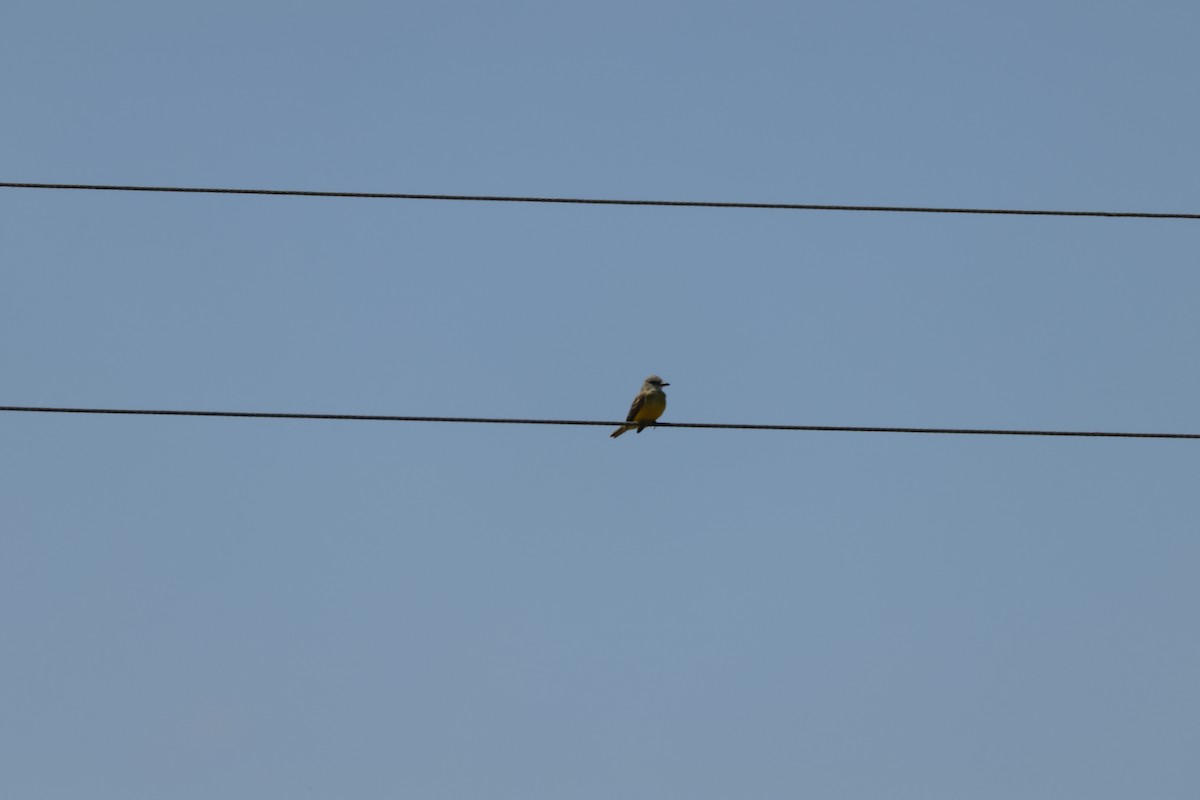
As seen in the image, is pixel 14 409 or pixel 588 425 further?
pixel 588 425

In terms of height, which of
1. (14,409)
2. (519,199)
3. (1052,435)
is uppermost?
(519,199)

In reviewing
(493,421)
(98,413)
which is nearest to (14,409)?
(98,413)

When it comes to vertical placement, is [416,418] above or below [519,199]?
below

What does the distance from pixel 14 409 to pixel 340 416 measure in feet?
7.40

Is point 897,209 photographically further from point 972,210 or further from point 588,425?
point 588,425

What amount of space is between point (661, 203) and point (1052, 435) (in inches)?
130

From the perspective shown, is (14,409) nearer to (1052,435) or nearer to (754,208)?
(754,208)

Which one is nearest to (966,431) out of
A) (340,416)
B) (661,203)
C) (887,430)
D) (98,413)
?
(887,430)

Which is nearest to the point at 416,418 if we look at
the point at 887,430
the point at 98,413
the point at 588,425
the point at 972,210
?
the point at 588,425

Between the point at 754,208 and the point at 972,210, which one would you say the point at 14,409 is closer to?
the point at 754,208

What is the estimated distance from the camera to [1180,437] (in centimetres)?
1230

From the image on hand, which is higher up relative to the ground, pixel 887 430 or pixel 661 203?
pixel 661 203

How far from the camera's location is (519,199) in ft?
40.8

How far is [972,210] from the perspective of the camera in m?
12.4
